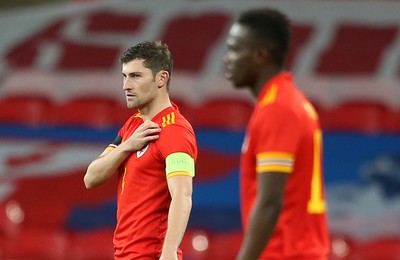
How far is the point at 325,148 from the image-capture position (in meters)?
9.53

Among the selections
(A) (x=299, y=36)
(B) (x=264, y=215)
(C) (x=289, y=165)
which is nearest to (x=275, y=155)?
(C) (x=289, y=165)

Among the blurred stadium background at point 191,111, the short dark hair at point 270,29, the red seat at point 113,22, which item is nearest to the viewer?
the short dark hair at point 270,29

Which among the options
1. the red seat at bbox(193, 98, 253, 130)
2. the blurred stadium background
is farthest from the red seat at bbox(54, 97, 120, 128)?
the red seat at bbox(193, 98, 253, 130)

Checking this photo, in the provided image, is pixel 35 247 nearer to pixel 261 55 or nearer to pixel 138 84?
pixel 138 84

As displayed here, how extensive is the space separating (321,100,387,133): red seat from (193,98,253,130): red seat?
2.52ft

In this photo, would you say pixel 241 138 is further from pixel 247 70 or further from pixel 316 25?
pixel 247 70

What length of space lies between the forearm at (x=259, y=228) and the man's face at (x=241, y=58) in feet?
1.35

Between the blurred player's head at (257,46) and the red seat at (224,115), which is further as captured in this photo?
the red seat at (224,115)

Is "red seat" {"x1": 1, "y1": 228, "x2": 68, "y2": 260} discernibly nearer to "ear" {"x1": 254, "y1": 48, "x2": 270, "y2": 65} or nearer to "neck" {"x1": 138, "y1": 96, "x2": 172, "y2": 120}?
"neck" {"x1": 138, "y1": 96, "x2": 172, "y2": 120}

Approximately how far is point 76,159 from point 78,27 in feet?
8.47

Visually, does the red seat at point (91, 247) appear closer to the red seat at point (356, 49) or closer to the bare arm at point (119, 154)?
the red seat at point (356, 49)

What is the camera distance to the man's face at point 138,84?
12.5 feet

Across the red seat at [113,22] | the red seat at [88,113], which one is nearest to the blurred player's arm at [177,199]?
the red seat at [88,113]

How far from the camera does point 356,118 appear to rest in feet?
32.3
